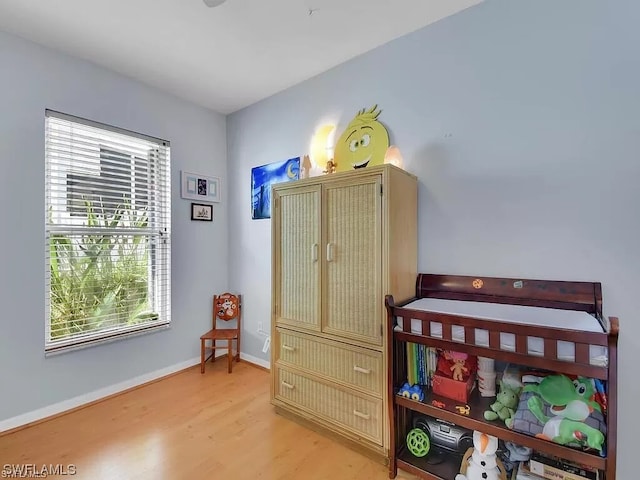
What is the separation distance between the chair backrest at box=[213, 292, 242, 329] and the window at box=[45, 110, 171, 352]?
465 millimetres

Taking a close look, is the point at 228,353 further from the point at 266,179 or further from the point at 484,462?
the point at 484,462

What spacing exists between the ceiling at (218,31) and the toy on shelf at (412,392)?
214 centimetres

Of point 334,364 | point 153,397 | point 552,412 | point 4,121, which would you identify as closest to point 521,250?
point 552,412

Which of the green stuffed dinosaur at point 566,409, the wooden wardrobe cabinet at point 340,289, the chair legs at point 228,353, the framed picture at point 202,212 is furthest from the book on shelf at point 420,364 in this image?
the framed picture at point 202,212

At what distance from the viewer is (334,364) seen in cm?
191

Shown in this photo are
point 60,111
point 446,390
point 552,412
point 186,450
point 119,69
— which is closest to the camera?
point 552,412

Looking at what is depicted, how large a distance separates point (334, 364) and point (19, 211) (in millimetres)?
2302

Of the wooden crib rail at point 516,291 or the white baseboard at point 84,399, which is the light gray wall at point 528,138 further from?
the white baseboard at point 84,399

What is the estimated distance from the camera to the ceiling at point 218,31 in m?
1.79

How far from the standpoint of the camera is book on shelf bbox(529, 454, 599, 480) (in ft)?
4.26

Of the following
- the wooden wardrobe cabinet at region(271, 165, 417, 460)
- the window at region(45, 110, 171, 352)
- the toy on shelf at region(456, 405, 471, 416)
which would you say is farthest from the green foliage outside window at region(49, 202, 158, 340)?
the toy on shelf at region(456, 405, 471, 416)

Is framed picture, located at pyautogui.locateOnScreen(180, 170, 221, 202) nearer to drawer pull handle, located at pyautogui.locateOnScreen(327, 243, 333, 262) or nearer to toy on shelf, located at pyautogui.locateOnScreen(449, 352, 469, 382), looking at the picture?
drawer pull handle, located at pyautogui.locateOnScreen(327, 243, 333, 262)

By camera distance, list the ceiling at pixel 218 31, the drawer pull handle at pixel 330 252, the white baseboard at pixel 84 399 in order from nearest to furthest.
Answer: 1. the ceiling at pixel 218 31
2. the drawer pull handle at pixel 330 252
3. the white baseboard at pixel 84 399

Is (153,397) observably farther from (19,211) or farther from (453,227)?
(453,227)
